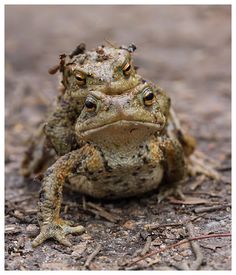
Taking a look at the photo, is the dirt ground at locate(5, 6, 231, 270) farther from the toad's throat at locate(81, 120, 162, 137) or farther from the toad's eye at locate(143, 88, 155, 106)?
the toad's eye at locate(143, 88, 155, 106)

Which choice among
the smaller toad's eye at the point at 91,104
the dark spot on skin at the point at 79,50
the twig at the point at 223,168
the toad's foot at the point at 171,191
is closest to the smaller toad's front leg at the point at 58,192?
the smaller toad's eye at the point at 91,104

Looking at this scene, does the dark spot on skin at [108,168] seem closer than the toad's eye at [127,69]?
No

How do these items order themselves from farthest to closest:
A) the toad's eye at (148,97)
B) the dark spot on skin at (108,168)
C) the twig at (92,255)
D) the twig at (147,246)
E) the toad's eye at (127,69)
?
the dark spot on skin at (108,168) < the toad's eye at (127,69) < the toad's eye at (148,97) < the twig at (147,246) < the twig at (92,255)

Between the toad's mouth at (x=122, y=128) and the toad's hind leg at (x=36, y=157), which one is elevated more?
the toad's hind leg at (x=36, y=157)

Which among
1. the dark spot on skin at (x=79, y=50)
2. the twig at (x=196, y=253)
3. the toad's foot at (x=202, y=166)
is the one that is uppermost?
the dark spot on skin at (x=79, y=50)

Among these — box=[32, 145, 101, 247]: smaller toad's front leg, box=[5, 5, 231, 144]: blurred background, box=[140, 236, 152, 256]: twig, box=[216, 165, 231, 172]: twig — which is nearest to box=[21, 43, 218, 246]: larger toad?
box=[32, 145, 101, 247]: smaller toad's front leg

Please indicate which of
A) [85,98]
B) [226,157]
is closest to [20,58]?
[226,157]

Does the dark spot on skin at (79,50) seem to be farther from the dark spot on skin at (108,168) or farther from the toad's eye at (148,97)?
the dark spot on skin at (108,168)

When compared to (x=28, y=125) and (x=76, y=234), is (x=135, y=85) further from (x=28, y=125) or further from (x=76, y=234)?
(x=28, y=125)

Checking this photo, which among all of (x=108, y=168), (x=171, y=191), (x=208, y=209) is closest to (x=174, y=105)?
(x=171, y=191)
